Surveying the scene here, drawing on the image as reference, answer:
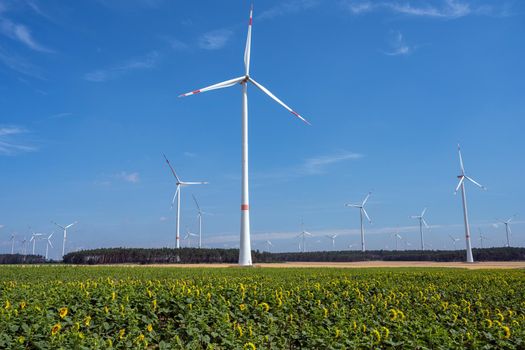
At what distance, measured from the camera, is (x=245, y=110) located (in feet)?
187

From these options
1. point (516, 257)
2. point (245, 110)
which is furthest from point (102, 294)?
point (516, 257)

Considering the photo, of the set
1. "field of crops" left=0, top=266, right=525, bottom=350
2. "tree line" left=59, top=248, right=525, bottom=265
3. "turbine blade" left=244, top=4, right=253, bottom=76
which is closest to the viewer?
"field of crops" left=0, top=266, right=525, bottom=350

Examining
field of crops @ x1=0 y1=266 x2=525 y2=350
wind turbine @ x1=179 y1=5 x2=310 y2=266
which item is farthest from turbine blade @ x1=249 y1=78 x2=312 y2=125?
field of crops @ x1=0 y1=266 x2=525 y2=350

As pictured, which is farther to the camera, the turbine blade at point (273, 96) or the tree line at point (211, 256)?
the tree line at point (211, 256)

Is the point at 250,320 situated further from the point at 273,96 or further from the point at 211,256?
the point at 211,256

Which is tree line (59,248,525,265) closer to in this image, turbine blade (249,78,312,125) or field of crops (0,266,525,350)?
turbine blade (249,78,312,125)

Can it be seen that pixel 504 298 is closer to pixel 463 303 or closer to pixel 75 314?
pixel 463 303

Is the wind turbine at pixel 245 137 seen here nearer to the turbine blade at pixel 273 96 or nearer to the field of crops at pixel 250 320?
the turbine blade at pixel 273 96

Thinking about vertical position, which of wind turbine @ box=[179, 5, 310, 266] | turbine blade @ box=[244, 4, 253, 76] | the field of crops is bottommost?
the field of crops

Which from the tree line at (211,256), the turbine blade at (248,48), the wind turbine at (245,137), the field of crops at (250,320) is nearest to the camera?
the field of crops at (250,320)

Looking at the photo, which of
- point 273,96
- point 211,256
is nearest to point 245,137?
point 273,96

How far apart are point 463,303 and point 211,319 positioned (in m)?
7.99

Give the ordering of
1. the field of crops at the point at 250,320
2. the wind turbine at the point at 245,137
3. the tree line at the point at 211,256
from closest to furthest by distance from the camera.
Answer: the field of crops at the point at 250,320, the wind turbine at the point at 245,137, the tree line at the point at 211,256

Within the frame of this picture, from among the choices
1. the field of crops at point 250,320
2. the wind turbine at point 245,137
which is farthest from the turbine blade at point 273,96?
the field of crops at point 250,320
